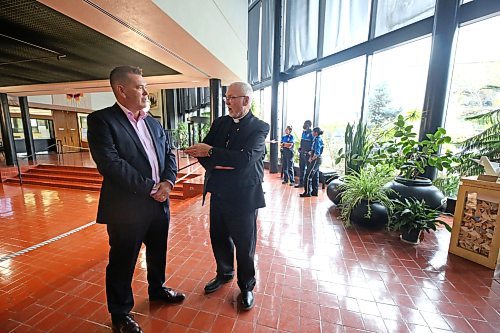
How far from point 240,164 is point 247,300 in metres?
1.09

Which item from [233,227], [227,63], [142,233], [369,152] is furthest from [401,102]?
[142,233]

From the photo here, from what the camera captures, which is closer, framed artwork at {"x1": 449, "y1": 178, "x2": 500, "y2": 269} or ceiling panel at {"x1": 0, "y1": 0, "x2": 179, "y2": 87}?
framed artwork at {"x1": 449, "y1": 178, "x2": 500, "y2": 269}

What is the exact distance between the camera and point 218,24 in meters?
3.72

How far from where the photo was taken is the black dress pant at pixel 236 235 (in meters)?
1.75

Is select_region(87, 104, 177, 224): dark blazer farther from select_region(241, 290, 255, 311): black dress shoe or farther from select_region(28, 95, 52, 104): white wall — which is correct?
select_region(28, 95, 52, 104): white wall

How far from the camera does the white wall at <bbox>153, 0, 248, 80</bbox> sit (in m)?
2.46

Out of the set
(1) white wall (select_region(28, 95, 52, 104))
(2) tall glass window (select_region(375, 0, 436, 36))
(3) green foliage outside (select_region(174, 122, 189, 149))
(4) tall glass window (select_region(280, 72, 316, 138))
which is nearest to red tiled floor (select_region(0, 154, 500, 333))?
(2) tall glass window (select_region(375, 0, 436, 36))

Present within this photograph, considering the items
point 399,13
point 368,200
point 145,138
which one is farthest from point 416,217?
point 399,13

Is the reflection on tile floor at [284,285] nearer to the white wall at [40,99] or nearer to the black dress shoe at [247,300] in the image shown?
the black dress shoe at [247,300]

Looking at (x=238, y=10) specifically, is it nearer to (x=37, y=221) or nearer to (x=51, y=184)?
(x=37, y=221)

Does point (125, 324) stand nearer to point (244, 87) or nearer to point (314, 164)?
point (244, 87)

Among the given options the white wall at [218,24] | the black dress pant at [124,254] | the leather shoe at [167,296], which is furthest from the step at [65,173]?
the black dress pant at [124,254]

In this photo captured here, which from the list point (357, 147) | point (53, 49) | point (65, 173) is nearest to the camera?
point (53, 49)

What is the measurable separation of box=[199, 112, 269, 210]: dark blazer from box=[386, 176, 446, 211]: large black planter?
2.48 meters
